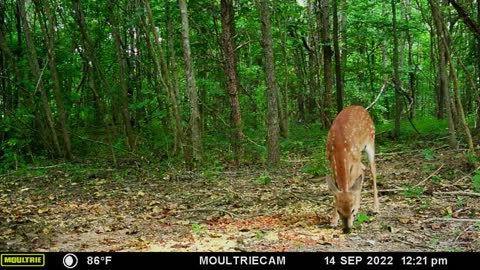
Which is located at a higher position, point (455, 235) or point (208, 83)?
point (208, 83)

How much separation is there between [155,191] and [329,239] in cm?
445

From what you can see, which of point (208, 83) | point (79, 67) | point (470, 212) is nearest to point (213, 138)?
point (208, 83)

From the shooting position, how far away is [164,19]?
48.1 ft

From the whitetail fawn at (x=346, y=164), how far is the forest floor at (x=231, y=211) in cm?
25

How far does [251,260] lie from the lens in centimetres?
466

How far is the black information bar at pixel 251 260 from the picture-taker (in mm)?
4543

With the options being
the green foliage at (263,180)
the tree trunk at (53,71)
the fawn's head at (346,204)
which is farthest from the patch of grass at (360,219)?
the tree trunk at (53,71)

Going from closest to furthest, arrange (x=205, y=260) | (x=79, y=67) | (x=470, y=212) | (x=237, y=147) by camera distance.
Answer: (x=205, y=260)
(x=470, y=212)
(x=237, y=147)
(x=79, y=67)

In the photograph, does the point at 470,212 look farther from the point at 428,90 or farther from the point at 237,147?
the point at 428,90

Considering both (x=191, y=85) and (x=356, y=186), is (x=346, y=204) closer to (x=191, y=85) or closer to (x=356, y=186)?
(x=356, y=186)

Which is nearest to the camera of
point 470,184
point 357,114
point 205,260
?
point 205,260

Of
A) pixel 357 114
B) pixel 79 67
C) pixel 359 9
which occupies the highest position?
pixel 359 9

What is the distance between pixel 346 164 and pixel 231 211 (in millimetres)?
2044

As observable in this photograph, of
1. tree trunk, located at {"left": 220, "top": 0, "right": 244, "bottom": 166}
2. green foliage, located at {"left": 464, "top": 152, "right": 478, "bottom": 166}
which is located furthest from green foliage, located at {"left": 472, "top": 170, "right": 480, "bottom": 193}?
tree trunk, located at {"left": 220, "top": 0, "right": 244, "bottom": 166}
